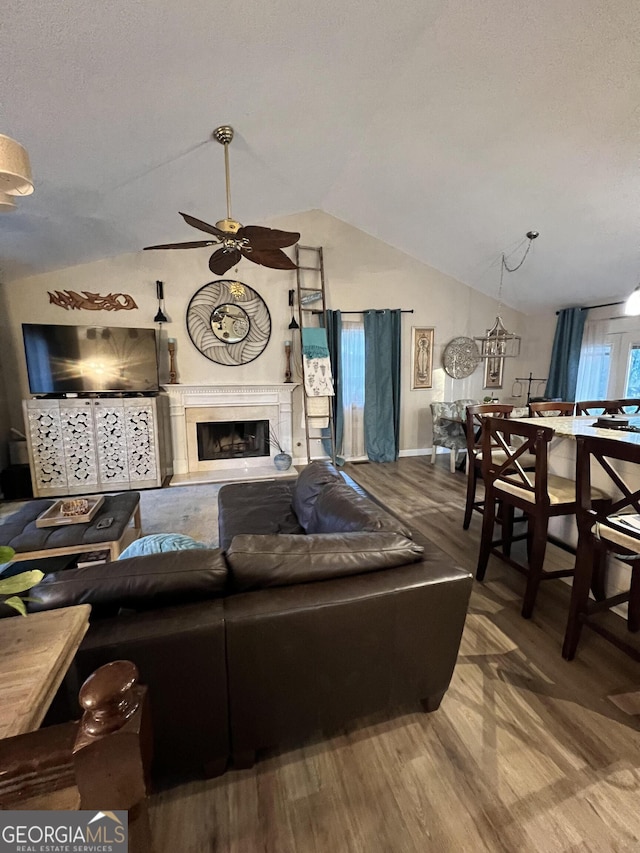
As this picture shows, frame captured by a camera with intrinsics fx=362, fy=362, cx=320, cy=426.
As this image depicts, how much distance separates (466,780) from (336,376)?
4.29 m

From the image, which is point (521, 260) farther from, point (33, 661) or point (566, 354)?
point (33, 661)

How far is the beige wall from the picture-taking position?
420 cm

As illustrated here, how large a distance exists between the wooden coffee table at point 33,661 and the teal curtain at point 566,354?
20.2 feet

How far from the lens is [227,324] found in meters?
4.68

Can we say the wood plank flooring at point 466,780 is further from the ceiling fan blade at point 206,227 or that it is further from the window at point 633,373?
the window at point 633,373

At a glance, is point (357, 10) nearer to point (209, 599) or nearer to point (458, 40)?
point (458, 40)

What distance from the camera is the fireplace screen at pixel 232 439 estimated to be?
481 centimetres

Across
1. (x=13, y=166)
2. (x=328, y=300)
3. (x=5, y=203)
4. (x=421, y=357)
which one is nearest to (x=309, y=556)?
(x=13, y=166)

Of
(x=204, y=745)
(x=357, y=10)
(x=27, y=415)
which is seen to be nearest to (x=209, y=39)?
(x=357, y=10)

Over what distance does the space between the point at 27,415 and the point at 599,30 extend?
539cm

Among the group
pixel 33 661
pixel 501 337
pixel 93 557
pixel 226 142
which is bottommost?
pixel 93 557

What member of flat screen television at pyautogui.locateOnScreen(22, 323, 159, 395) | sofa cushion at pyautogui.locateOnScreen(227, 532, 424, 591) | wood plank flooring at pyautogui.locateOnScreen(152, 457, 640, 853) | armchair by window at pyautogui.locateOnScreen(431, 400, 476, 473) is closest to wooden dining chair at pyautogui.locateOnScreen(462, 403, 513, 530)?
wood plank flooring at pyautogui.locateOnScreen(152, 457, 640, 853)

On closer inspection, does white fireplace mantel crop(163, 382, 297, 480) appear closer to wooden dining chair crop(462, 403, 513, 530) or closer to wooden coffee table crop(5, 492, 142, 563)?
wooden coffee table crop(5, 492, 142, 563)

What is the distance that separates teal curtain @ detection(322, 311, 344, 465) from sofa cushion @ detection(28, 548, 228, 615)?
3733mm
